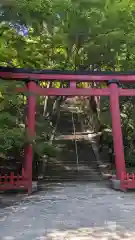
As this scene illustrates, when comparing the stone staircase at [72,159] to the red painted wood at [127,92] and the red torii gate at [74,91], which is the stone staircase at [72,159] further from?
the red painted wood at [127,92]

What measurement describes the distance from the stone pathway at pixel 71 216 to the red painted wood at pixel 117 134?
1.01 m

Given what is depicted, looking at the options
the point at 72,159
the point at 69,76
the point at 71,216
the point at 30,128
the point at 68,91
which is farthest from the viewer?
the point at 72,159

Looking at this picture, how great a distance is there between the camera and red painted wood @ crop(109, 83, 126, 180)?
10156mm

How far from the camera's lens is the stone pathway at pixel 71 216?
519 cm

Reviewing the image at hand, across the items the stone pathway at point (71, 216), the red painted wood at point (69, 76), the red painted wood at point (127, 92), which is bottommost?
the stone pathway at point (71, 216)

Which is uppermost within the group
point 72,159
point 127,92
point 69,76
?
point 69,76

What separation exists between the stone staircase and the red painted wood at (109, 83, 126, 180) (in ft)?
7.17

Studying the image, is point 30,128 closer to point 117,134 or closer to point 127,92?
point 117,134

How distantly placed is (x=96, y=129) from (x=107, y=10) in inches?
351

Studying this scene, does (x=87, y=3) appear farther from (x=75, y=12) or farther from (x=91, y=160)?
(x=91, y=160)

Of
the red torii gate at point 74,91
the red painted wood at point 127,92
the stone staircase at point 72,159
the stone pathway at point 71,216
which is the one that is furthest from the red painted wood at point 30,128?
the red painted wood at point 127,92

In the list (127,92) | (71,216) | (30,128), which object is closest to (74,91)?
(127,92)

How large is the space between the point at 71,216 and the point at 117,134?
4757 mm

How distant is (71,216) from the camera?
255 inches
